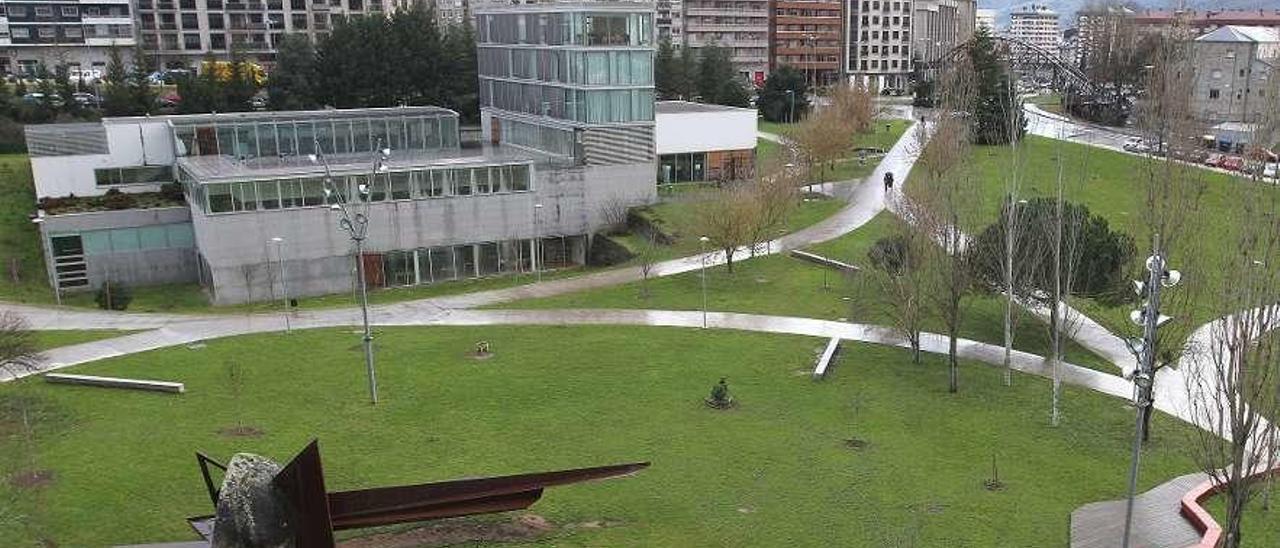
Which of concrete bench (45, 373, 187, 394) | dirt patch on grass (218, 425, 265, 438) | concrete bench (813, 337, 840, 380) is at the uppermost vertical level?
concrete bench (45, 373, 187, 394)

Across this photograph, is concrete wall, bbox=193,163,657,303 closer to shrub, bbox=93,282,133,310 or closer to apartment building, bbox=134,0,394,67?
shrub, bbox=93,282,133,310

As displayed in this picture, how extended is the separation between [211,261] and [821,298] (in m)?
23.9

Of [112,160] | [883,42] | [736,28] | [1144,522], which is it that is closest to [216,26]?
[112,160]

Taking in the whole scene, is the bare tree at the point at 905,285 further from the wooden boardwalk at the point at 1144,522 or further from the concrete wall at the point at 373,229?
the concrete wall at the point at 373,229

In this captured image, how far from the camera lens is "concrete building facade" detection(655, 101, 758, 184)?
59.6 m

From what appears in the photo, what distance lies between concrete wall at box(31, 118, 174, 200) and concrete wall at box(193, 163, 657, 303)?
1127 cm

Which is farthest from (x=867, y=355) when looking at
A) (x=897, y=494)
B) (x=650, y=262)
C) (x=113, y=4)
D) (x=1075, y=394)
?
(x=113, y=4)

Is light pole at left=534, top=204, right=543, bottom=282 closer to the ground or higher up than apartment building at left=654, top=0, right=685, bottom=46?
closer to the ground

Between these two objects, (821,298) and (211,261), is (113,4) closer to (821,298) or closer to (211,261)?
(211,261)

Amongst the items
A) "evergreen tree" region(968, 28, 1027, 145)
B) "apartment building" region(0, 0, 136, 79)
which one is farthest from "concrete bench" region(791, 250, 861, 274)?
"apartment building" region(0, 0, 136, 79)

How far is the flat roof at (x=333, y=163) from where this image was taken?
134 feet

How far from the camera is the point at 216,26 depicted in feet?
319

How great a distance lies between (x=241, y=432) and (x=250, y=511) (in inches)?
387

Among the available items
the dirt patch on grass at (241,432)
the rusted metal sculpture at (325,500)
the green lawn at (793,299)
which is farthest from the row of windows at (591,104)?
the rusted metal sculpture at (325,500)
